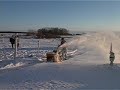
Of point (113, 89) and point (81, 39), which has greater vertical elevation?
point (81, 39)

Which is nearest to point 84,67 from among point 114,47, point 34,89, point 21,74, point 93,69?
point 93,69

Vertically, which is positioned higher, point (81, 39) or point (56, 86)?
point (81, 39)

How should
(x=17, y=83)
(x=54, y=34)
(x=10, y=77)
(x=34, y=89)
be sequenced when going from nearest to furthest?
1. (x=34, y=89)
2. (x=17, y=83)
3. (x=10, y=77)
4. (x=54, y=34)

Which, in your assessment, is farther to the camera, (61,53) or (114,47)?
(114,47)

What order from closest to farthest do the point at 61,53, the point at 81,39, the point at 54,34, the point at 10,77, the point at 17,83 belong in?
1. the point at 17,83
2. the point at 10,77
3. the point at 61,53
4. the point at 81,39
5. the point at 54,34

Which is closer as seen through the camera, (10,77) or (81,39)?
(10,77)

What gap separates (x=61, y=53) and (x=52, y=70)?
550 centimetres

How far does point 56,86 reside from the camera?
11.3m

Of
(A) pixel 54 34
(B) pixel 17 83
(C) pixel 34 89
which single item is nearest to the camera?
(C) pixel 34 89

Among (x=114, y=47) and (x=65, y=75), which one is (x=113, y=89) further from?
(x=114, y=47)

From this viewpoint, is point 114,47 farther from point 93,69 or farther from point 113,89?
point 113,89

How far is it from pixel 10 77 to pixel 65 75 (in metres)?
2.20

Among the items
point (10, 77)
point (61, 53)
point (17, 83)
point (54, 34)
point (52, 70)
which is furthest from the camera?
point (54, 34)

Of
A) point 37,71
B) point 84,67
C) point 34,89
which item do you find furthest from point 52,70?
point 34,89
